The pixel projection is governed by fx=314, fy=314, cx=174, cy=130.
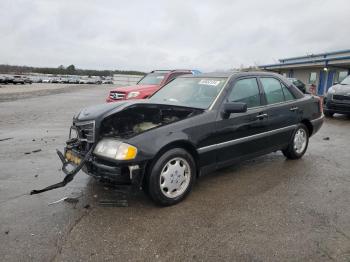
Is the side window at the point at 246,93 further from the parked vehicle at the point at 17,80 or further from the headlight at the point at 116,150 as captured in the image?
the parked vehicle at the point at 17,80

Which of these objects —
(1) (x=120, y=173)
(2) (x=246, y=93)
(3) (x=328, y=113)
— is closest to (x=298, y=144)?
(2) (x=246, y=93)

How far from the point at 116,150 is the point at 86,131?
0.67m

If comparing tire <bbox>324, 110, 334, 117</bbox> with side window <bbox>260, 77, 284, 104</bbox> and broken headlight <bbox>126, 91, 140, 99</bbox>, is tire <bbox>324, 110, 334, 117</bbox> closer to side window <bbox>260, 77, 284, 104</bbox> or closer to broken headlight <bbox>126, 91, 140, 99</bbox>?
broken headlight <bbox>126, 91, 140, 99</bbox>

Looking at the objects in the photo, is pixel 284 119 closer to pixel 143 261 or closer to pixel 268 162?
pixel 268 162

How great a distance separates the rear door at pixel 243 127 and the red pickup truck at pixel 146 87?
209 inches

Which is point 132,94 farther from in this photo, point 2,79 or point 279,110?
point 2,79

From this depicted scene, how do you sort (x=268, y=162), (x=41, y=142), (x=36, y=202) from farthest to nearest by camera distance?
(x=41, y=142) < (x=268, y=162) < (x=36, y=202)

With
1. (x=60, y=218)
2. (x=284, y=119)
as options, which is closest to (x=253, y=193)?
(x=284, y=119)

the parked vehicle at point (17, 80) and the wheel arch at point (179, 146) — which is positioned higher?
the parked vehicle at point (17, 80)

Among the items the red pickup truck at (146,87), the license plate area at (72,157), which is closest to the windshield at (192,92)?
the license plate area at (72,157)

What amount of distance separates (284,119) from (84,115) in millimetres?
3267

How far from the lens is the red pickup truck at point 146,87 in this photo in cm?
1052

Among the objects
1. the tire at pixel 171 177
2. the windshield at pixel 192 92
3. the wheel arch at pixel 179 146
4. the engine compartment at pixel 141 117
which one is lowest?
the tire at pixel 171 177

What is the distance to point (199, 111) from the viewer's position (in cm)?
421
